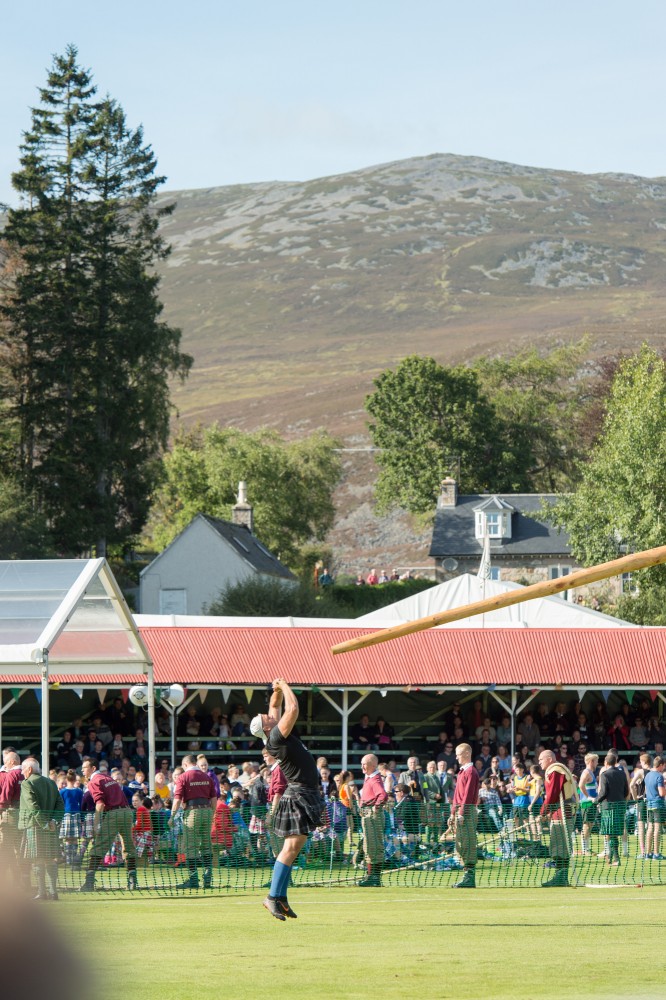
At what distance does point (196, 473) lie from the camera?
3255 inches

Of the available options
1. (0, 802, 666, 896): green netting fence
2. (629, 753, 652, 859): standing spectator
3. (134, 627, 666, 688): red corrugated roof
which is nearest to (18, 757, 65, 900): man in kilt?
(0, 802, 666, 896): green netting fence

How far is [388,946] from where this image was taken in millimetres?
9047

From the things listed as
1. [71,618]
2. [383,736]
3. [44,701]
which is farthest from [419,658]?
[44,701]

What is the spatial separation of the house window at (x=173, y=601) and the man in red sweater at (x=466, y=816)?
4569 centimetres

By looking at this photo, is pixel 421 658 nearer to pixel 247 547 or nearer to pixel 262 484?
pixel 247 547

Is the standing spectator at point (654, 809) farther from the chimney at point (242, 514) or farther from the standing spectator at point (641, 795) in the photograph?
the chimney at point (242, 514)

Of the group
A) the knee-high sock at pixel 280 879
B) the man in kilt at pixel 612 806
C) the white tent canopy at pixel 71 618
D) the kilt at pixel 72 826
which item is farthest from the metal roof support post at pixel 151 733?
the knee-high sock at pixel 280 879

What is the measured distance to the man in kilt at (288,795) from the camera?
930cm

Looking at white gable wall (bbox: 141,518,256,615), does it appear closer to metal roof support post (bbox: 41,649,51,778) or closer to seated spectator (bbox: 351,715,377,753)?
seated spectator (bbox: 351,715,377,753)

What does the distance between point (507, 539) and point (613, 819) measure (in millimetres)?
56897

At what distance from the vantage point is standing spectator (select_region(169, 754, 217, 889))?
14.6 m

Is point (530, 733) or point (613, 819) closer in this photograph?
point (613, 819)

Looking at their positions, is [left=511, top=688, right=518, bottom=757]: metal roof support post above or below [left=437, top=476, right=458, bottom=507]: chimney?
below

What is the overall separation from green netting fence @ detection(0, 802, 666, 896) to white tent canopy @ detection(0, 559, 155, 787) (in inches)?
77.6
